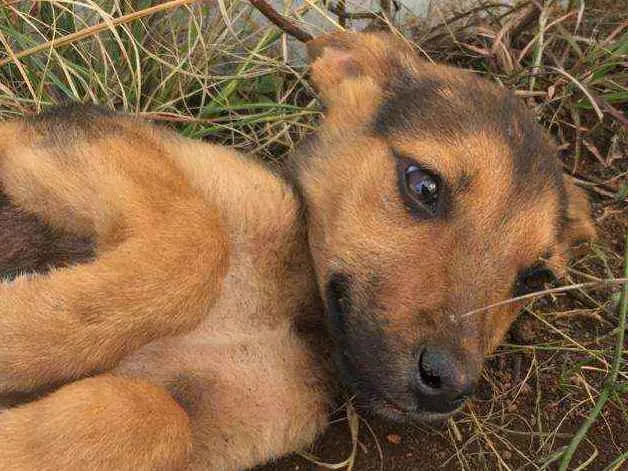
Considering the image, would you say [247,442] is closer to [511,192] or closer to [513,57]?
[511,192]

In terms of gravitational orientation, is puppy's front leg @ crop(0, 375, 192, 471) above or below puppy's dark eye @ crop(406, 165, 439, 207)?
below

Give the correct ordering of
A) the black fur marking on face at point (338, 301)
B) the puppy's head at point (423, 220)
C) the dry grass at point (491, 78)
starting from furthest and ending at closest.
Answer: the dry grass at point (491, 78), the black fur marking on face at point (338, 301), the puppy's head at point (423, 220)

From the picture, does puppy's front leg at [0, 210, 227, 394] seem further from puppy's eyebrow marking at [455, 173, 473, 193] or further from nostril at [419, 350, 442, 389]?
puppy's eyebrow marking at [455, 173, 473, 193]

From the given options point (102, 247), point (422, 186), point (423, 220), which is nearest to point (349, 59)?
point (422, 186)

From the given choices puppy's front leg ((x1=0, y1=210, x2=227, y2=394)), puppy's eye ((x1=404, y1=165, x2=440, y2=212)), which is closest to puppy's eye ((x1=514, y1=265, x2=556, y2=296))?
puppy's eye ((x1=404, y1=165, x2=440, y2=212))

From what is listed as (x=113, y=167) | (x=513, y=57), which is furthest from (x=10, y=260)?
(x=513, y=57)

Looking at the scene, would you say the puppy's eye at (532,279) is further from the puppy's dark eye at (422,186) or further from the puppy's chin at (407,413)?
the puppy's chin at (407,413)

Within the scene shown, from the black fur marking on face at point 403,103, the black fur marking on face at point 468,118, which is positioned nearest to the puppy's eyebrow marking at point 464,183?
the black fur marking on face at point 468,118

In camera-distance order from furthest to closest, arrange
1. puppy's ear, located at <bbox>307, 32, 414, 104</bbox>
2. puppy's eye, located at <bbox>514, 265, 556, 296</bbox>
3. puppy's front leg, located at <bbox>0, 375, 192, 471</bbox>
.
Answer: puppy's ear, located at <bbox>307, 32, 414, 104</bbox>
puppy's eye, located at <bbox>514, 265, 556, 296</bbox>
puppy's front leg, located at <bbox>0, 375, 192, 471</bbox>

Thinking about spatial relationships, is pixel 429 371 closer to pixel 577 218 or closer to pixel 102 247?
pixel 102 247
